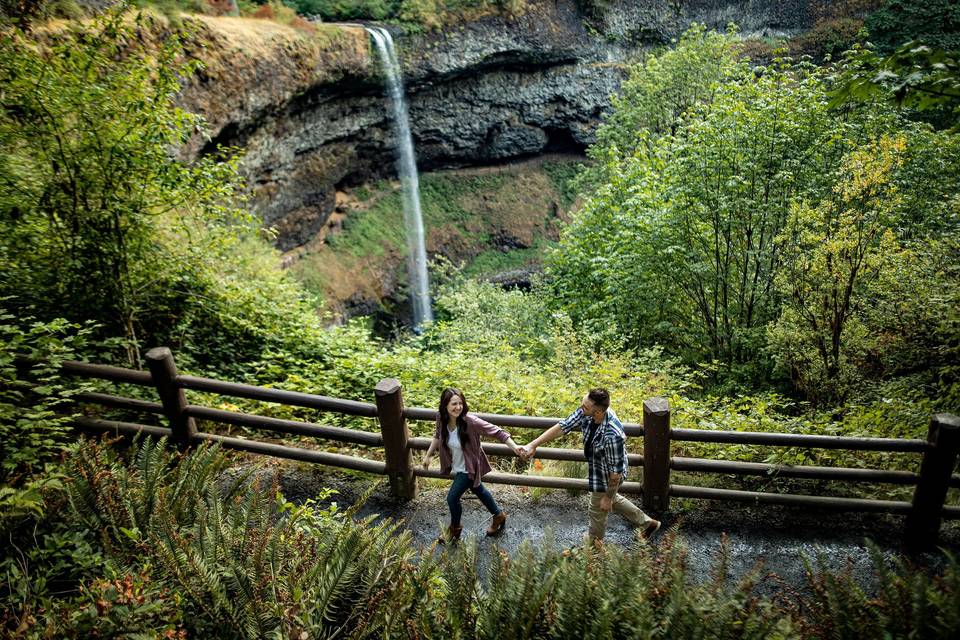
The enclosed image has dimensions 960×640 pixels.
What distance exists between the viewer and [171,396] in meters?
5.52

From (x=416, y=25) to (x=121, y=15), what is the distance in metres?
21.2

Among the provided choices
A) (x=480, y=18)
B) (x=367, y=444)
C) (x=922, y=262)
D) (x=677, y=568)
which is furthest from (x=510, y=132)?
(x=677, y=568)

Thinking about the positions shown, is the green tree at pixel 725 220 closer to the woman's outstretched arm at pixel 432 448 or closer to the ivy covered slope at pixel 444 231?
the woman's outstretched arm at pixel 432 448

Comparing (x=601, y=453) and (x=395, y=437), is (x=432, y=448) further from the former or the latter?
(x=601, y=453)

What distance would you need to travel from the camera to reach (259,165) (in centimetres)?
2116

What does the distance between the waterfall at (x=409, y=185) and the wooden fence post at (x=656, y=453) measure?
19.8 m

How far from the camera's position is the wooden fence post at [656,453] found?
4602 mm

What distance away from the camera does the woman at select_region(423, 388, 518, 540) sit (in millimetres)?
4488

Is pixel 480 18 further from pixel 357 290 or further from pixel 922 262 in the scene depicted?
pixel 922 262

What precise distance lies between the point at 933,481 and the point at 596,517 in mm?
2667

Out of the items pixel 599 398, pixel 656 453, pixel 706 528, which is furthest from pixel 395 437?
pixel 706 528

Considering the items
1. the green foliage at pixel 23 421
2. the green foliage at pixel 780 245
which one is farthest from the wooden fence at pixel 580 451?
the green foliage at pixel 780 245

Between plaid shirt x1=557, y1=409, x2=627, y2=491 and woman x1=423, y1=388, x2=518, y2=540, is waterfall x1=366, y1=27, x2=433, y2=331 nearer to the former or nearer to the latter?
woman x1=423, y1=388, x2=518, y2=540

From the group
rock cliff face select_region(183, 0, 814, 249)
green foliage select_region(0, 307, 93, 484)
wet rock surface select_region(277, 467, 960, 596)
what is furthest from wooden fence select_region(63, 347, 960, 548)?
rock cliff face select_region(183, 0, 814, 249)
